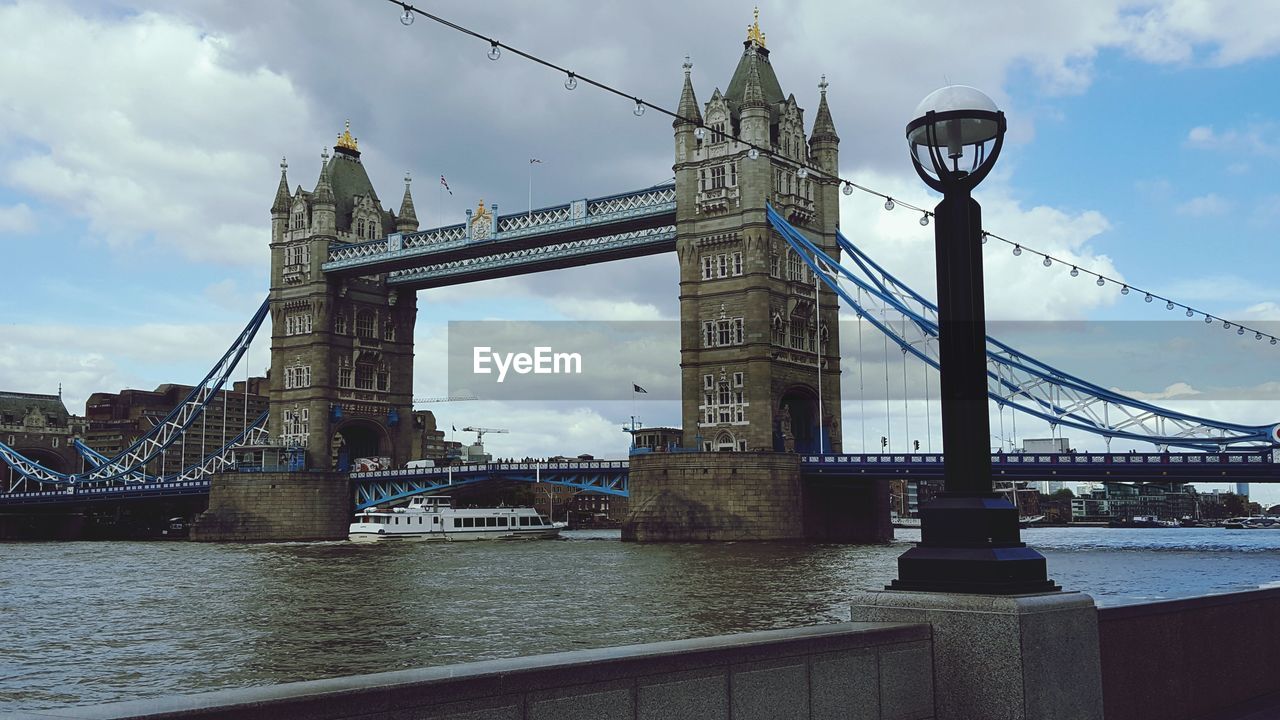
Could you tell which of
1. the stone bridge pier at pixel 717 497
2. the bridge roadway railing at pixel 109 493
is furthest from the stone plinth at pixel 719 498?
the bridge roadway railing at pixel 109 493

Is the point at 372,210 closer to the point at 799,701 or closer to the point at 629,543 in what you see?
the point at 629,543

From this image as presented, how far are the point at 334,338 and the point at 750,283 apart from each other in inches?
1393

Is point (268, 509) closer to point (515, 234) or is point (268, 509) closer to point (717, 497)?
point (515, 234)

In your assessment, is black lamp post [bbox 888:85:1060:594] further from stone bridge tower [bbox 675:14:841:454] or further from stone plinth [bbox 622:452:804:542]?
stone bridge tower [bbox 675:14:841:454]

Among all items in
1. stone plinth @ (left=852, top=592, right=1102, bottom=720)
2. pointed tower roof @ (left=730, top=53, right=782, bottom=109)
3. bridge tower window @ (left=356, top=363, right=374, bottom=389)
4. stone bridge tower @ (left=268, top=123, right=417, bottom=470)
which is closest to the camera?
stone plinth @ (left=852, top=592, right=1102, bottom=720)

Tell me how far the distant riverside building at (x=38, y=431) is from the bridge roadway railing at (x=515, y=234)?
223ft

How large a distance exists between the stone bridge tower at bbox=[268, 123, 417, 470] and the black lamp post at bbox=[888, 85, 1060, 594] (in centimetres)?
8012

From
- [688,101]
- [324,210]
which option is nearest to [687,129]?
[688,101]

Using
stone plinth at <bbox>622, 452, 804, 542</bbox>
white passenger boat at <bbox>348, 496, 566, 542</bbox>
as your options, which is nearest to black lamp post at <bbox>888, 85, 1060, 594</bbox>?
stone plinth at <bbox>622, 452, 804, 542</bbox>

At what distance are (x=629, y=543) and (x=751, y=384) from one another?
11.0 m

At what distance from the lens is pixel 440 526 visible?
254 ft

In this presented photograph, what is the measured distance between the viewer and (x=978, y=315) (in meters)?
8.09

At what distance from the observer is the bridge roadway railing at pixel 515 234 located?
71.1 metres

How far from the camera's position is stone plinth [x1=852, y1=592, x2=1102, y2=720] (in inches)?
286
